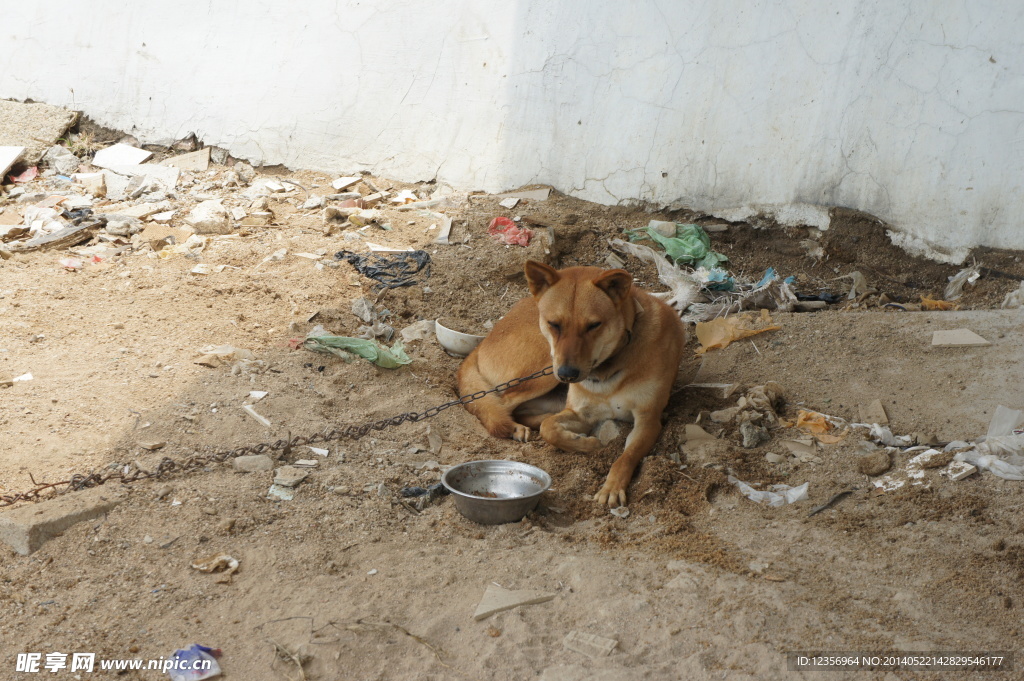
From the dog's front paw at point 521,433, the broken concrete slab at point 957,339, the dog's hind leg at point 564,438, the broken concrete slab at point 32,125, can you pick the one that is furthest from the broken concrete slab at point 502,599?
the broken concrete slab at point 32,125

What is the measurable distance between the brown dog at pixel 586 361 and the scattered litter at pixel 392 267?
5.14ft

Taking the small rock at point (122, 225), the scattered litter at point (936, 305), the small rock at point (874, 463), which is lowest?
the small rock at point (122, 225)

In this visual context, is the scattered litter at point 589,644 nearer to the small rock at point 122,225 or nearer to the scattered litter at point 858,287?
the scattered litter at point 858,287

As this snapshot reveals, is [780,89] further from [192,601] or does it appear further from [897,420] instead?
[192,601]

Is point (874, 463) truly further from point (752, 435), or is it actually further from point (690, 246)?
point (690, 246)

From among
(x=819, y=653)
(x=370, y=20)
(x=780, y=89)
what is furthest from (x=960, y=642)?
(x=370, y=20)

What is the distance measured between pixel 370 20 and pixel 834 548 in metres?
6.66

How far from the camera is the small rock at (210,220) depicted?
6895mm

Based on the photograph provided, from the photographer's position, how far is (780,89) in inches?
239

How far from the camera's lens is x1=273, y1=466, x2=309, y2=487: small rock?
3529 mm

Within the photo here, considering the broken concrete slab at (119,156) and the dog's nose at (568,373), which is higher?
the dog's nose at (568,373)

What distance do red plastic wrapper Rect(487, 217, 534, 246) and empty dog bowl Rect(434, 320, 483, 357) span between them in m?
1.51

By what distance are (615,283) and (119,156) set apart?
6.75 m

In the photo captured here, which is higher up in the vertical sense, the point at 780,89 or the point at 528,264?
the point at 780,89
